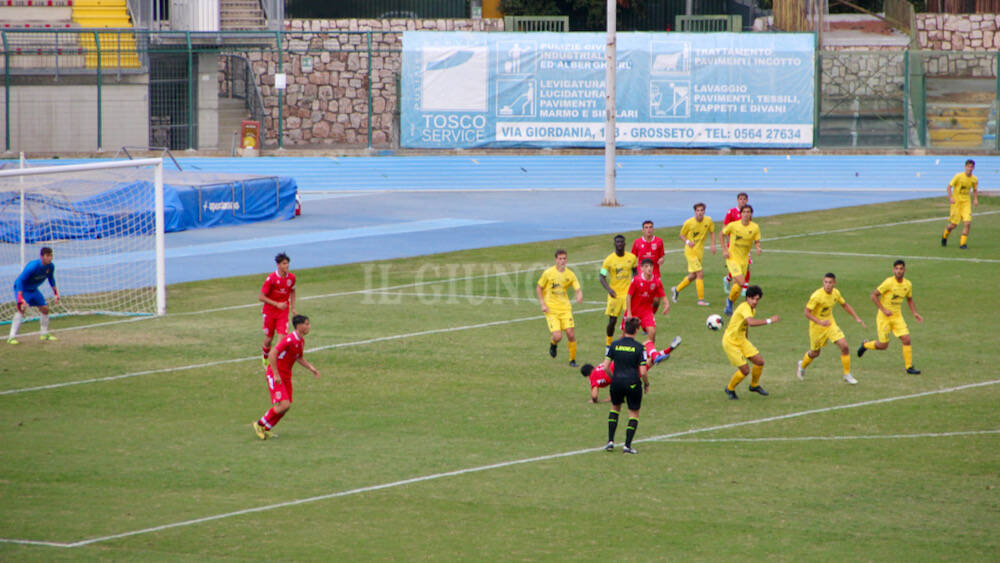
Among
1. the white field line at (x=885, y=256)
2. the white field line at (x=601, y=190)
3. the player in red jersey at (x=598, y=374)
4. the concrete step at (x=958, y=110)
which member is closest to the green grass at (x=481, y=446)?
the player in red jersey at (x=598, y=374)

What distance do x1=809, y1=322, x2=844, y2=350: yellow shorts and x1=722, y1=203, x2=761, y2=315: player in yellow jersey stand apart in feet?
17.0

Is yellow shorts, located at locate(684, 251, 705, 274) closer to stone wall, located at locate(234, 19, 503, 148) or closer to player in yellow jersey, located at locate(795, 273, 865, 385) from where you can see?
player in yellow jersey, located at locate(795, 273, 865, 385)

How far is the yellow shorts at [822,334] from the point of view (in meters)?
17.1

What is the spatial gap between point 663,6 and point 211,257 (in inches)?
1233

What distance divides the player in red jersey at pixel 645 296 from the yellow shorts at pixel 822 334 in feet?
7.18

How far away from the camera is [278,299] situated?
61.8 ft

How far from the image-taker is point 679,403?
53.6 ft

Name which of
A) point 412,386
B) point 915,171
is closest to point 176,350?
point 412,386

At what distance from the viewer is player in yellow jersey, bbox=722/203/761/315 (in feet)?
73.6

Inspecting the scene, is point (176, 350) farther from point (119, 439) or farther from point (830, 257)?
point (830, 257)

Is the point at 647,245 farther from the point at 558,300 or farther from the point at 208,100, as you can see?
the point at 208,100

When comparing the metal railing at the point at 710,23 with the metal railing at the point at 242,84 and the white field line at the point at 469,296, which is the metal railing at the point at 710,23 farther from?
the white field line at the point at 469,296

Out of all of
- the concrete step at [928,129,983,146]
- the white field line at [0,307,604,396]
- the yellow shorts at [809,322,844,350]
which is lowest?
the white field line at [0,307,604,396]

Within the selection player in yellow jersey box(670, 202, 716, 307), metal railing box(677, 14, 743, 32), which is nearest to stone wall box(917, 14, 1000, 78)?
metal railing box(677, 14, 743, 32)
